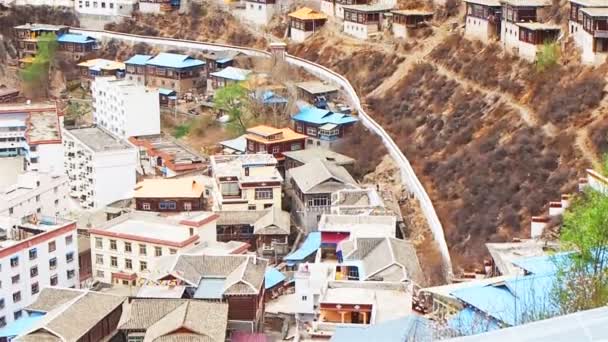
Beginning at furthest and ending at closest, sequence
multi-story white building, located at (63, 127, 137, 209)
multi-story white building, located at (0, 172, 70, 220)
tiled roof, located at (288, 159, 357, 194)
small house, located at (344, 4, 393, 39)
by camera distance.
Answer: small house, located at (344, 4, 393, 39)
multi-story white building, located at (63, 127, 137, 209)
tiled roof, located at (288, 159, 357, 194)
multi-story white building, located at (0, 172, 70, 220)

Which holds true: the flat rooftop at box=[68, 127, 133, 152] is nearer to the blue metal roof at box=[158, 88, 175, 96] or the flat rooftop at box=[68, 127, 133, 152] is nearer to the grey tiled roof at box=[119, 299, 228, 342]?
the blue metal roof at box=[158, 88, 175, 96]

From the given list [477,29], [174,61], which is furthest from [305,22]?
[477,29]

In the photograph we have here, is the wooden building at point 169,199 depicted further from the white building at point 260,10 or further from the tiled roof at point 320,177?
the white building at point 260,10

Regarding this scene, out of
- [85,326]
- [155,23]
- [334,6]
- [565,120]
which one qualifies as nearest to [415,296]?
[85,326]

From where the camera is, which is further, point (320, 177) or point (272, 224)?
point (320, 177)

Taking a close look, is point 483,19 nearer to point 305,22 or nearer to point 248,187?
point 305,22

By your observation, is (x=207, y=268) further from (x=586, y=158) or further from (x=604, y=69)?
(x=604, y=69)

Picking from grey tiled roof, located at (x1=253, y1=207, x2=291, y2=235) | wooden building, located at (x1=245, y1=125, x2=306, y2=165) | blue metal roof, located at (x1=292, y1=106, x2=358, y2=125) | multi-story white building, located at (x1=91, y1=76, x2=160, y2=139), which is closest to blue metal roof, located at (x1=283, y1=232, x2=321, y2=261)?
grey tiled roof, located at (x1=253, y1=207, x2=291, y2=235)
